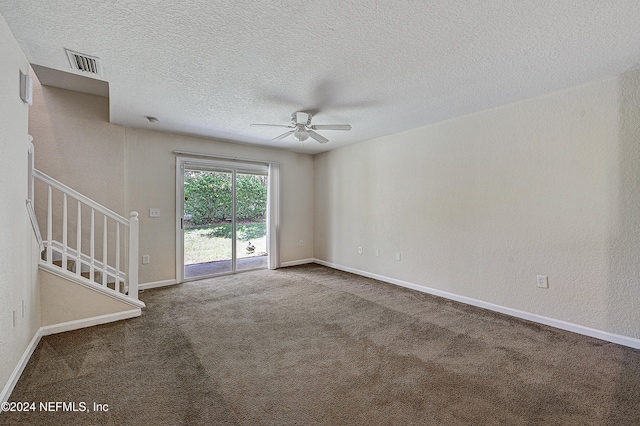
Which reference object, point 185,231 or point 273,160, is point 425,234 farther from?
point 185,231

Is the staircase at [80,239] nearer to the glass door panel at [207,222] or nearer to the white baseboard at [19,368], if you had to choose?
the white baseboard at [19,368]

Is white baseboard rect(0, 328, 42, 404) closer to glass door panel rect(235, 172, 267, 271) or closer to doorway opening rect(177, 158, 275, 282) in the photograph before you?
doorway opening rect(177, 158, 275, 282)

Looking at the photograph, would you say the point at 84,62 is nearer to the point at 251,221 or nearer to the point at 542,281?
the point at 251,221

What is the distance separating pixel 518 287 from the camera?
9.86ft

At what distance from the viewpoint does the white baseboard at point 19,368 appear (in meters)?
1.68

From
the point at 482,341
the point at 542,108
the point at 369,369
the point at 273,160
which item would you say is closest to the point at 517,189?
the point at 542,108

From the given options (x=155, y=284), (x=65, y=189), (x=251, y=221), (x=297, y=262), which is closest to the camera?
(x=65, y=189)

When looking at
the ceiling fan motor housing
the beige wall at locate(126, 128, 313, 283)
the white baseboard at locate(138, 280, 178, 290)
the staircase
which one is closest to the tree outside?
the beige wall at locate(126, 128, 313, 283)

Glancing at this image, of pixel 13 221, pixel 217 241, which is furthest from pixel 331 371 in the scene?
pixel 217 241

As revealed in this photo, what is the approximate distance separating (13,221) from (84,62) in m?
1.32

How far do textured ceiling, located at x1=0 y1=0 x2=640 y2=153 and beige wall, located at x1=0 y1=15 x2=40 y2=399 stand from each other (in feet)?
0.92

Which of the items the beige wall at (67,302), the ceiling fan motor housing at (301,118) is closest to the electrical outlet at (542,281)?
the ceiling fan motor housing at (301,118)

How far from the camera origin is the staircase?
105 inches

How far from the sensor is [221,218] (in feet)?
15.8
